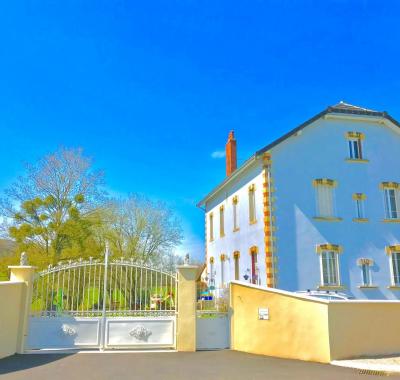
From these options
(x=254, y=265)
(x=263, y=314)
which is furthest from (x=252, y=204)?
(x=263, y=314)

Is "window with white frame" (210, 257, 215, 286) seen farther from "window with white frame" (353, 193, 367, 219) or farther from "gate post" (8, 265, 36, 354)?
"gate post" (8, 265, 36, 354)

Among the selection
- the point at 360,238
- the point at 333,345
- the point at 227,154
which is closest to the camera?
the point at 333,345

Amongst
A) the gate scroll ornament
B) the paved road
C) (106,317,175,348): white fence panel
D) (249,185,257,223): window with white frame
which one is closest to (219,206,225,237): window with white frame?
(249,185,257,223): window with white frame

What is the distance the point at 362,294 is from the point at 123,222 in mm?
15509

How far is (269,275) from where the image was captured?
16531 millimetres

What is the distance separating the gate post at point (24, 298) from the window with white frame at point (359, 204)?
43.8ft

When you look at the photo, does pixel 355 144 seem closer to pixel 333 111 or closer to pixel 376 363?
pixel 333 111

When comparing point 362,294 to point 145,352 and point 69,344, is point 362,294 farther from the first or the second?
point 69,344

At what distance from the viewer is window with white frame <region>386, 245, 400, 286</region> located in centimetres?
1762

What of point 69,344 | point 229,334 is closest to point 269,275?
point 229,334

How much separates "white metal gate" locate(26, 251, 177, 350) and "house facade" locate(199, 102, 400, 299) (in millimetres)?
7060

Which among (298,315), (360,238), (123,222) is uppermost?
(123,222)

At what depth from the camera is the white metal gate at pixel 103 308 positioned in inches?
401

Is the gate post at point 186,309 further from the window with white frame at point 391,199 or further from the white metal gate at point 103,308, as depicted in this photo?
the window with white frame at point 391,199
